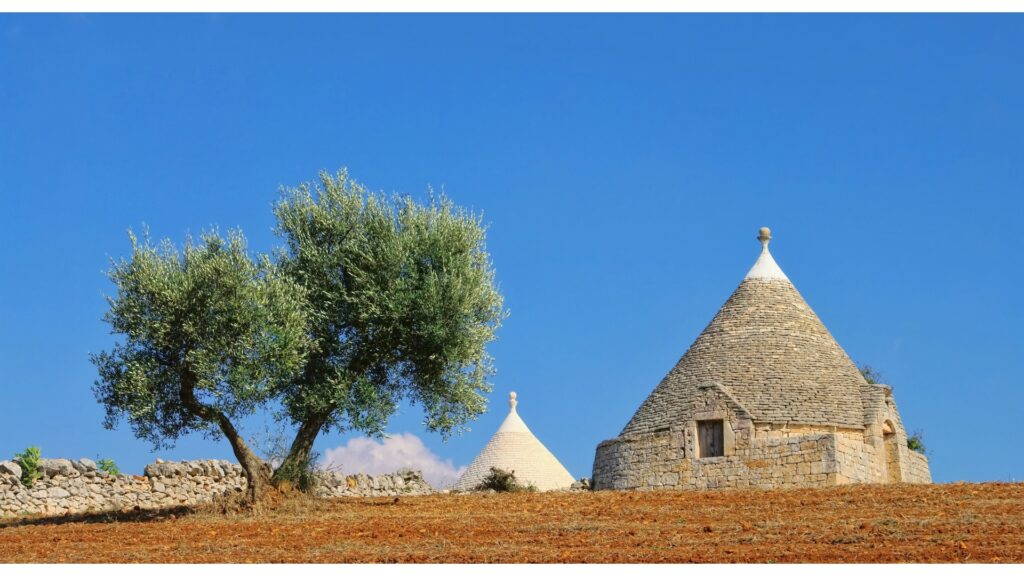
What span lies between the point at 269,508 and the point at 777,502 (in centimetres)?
889

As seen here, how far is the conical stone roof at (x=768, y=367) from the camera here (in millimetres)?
28109

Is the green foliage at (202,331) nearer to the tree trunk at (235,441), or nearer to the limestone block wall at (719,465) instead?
the tree trunk at (235,441)

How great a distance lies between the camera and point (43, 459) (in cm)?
2775

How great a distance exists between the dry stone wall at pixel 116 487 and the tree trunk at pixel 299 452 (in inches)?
74.3

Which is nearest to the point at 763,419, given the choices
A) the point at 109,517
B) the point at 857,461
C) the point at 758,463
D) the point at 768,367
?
the point at 758,463

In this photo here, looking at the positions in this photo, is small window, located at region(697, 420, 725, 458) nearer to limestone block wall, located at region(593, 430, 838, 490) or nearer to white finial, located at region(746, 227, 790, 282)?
limestone block wall, located at region(593, 430, 838, 490)

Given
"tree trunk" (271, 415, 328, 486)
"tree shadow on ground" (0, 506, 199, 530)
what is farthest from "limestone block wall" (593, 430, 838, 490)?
"tree shadow on ground" (0, 506, 199, 530)

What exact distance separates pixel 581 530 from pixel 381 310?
6.49 metres

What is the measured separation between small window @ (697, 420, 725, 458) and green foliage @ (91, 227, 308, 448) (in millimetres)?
9689

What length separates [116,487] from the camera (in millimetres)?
28047

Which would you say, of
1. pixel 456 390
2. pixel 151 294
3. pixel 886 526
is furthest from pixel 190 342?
pixel 886 526

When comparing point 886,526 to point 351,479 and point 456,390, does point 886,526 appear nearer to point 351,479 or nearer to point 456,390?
point 456,390

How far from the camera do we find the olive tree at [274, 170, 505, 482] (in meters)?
23.2

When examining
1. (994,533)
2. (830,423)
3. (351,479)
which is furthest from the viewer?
(351,479)
